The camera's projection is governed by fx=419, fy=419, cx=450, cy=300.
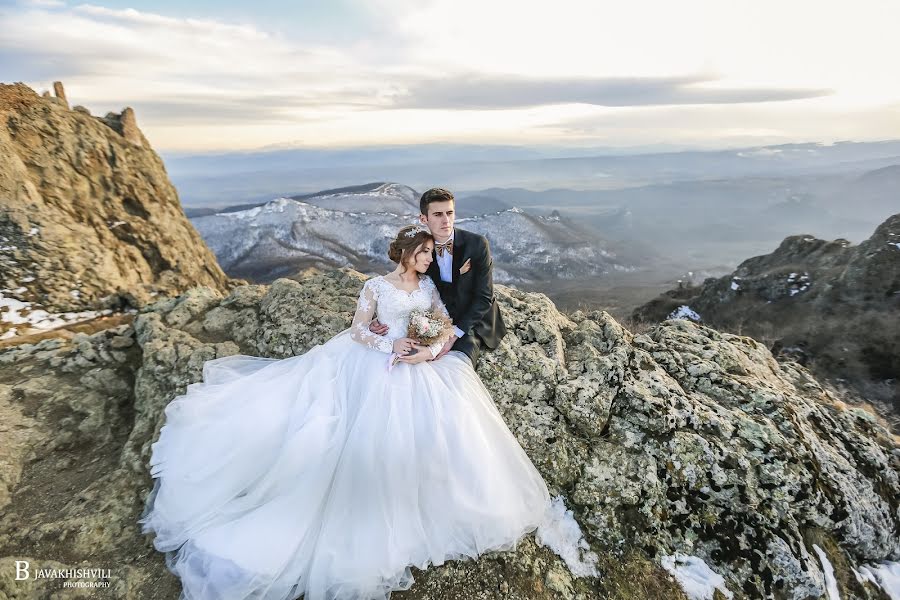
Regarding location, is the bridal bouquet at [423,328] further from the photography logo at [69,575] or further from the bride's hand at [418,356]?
the photography logo at [69,575]

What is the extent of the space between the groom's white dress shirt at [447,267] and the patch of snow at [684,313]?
41009 millimetres

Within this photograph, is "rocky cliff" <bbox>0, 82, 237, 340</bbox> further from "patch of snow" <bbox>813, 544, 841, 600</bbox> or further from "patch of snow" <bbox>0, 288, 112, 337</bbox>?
"patch of snow" <bbox>813, 544, 841, 600</bbox>

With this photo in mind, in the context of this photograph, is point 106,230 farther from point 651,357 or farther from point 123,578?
point 651,357

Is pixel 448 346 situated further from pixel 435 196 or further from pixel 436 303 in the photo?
pixel 435 196

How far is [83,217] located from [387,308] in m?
29.9

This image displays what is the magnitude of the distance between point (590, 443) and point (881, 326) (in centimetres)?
3487

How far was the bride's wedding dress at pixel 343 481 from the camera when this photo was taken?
375 centimetres

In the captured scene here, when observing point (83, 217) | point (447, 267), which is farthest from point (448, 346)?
point (83, 217)

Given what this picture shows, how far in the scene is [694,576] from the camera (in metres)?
4.40

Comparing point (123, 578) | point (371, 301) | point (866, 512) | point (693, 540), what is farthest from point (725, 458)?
point (123, 578)

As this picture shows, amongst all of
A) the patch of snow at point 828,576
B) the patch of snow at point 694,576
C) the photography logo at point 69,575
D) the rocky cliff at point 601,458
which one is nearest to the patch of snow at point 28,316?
the rocky cliff at point 601,458

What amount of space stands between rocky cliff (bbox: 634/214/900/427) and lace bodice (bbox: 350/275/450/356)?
74.8 feet

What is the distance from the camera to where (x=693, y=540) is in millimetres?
4648

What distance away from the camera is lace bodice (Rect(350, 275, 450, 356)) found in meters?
5.13
